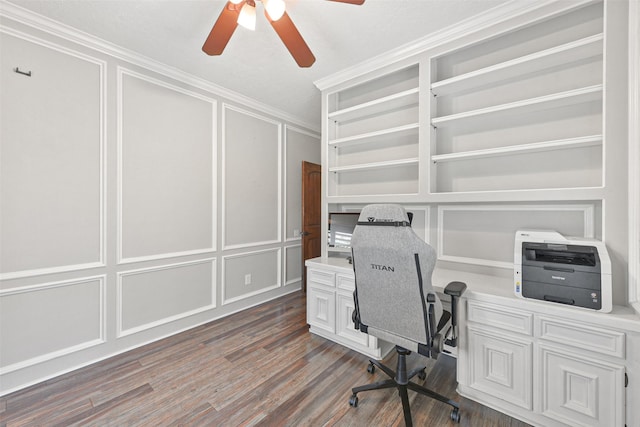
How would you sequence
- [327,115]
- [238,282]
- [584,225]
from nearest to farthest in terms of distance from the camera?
[584,225]
[327,115]
[238,282]

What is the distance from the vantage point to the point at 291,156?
4.23 meters

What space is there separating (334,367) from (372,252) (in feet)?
4.06

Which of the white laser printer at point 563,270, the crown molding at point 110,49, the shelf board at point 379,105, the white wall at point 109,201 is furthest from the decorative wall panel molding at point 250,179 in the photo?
the white laser printer at point 563,270

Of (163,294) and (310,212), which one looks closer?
(163,294)

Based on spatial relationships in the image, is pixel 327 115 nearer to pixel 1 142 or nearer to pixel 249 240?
pixel 249 240

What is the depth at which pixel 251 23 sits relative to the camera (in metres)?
1.69

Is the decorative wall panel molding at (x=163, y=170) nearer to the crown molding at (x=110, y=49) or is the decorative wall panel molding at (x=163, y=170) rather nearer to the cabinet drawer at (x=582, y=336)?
the crown molding at (x=110, y=49)

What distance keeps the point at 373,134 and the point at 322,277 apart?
1.53 metres

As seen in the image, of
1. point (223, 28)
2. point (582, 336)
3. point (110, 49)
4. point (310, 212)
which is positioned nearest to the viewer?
point (582, 336)

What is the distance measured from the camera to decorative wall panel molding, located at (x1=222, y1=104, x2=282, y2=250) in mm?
3371

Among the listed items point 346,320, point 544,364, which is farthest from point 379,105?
point 544,364

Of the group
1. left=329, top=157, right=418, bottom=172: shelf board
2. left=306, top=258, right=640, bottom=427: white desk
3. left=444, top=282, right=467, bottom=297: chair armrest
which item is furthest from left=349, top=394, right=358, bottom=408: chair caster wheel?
left=329, top=157, right=418, bottom=172: shelf board

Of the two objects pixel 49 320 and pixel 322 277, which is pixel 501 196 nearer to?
pixel 322 277

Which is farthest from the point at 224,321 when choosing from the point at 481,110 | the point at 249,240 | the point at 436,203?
the point at 481,110
